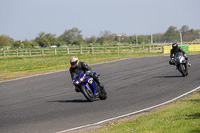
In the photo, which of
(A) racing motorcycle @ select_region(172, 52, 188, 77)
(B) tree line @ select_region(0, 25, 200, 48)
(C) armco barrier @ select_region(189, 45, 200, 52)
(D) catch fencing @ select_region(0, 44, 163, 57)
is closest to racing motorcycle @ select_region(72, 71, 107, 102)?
(A) racing motorcycle @ select_region(172, 52, 188, 77)

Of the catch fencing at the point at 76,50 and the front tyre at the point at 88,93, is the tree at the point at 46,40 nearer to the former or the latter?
the catch fencing at the point at 76,50

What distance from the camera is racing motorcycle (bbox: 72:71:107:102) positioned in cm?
1264

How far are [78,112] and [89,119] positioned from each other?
1235 millimetres

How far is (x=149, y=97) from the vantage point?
13.9m

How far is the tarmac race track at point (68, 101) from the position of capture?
988cm

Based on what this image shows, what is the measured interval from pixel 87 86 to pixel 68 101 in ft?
4.89

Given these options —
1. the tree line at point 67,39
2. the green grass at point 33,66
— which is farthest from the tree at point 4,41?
the green grass at point 33,66

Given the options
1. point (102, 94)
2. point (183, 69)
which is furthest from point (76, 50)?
point (102, 94)

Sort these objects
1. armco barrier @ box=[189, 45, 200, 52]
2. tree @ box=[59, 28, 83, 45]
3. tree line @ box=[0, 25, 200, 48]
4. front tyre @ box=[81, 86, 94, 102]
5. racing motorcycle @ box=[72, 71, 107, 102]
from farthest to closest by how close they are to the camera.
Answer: tree @ box=[59, 28, 83, 45], tree line @ box=[0, 25, 200, 48], armco barrier @ box=[189, 45, 200, 52], front tyre @ box=[81, 86, 94, 102], racing motorcycle @ box=[72, 71, 107, 102]

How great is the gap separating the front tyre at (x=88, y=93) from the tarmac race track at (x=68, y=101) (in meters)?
0.21

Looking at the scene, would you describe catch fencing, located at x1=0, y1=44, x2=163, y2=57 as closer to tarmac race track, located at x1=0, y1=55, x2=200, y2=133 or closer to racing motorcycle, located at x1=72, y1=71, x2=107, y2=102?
tarmac race track, located at x1=0, y1=55, x2=200, y2=133

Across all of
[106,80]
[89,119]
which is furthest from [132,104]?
[106,80]

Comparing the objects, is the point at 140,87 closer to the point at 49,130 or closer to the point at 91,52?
the point at 49,130

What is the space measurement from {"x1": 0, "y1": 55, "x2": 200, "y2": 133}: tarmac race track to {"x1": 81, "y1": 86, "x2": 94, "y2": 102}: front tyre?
21 centimetres
